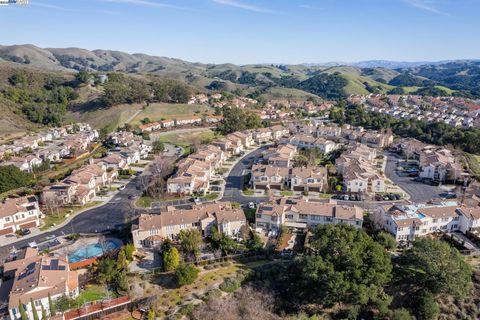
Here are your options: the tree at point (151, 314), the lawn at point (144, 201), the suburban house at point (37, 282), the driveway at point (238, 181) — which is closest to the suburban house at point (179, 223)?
the suburban house at point (37, 282)

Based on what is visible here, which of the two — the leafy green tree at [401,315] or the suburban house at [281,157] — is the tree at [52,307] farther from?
the suburban house at [281,157]

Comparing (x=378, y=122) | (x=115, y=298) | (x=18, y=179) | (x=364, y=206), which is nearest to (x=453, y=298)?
(x=364, y=206)

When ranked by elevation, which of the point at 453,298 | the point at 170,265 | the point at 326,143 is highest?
the point at 326,143

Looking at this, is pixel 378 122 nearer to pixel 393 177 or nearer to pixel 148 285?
pixel 393 177

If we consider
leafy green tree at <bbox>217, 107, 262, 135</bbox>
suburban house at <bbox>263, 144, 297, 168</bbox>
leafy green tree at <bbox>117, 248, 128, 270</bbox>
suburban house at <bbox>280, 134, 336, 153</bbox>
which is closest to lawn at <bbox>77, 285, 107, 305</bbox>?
leafy green tree at <bbox>117, 248, 128, 270</bbox>

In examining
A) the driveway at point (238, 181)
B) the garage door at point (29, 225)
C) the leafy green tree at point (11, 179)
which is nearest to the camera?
the garage door at point (29, 225)

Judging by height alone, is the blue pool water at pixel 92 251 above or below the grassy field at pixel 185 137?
below

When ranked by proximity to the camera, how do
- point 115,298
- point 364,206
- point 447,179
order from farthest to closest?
point 447,179
point 364,206
point 115,298
